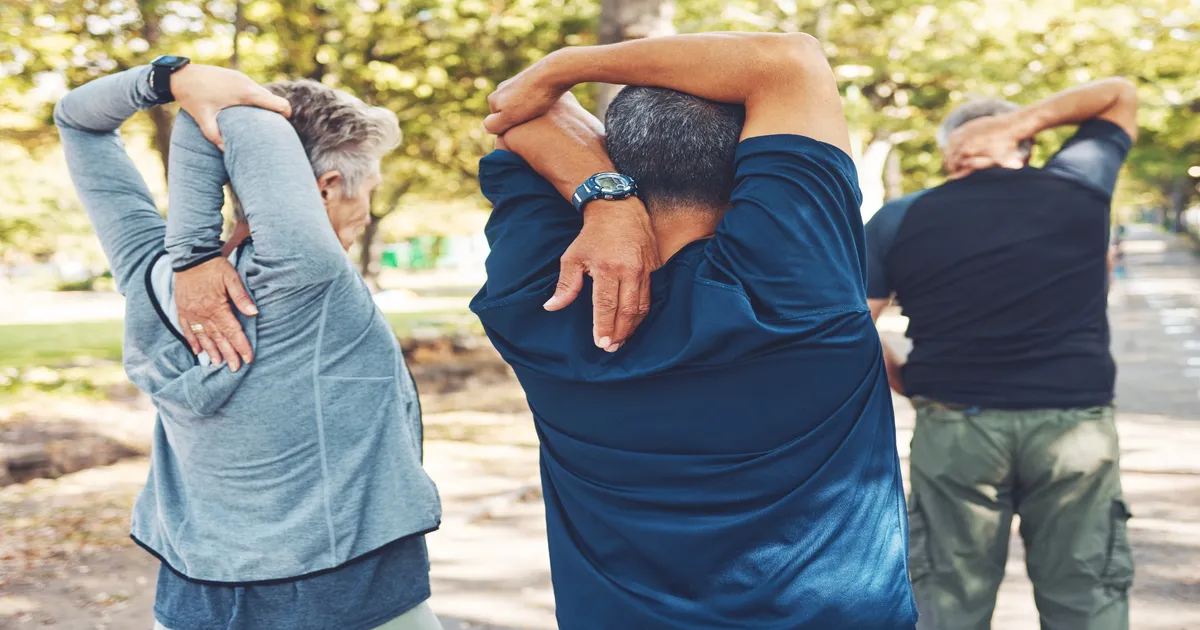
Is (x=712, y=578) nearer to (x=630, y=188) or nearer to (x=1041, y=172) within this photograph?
(x=630, y=188)

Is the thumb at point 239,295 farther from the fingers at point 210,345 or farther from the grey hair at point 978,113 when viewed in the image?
the grey hair at point 978,113

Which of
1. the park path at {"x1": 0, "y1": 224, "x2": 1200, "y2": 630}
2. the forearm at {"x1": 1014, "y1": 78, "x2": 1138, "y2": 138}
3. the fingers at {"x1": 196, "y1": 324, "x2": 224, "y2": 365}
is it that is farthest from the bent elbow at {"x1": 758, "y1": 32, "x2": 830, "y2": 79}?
the park path at {"x1": 0, "y1": 224, "x2": 1200, "y2": 630}

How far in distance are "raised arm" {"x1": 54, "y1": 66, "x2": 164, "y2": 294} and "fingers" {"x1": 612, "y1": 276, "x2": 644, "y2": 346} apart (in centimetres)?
123

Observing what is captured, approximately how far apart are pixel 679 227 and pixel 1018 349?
1988mm

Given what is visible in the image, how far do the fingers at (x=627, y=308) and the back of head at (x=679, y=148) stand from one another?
19cm

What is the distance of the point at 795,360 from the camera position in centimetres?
154

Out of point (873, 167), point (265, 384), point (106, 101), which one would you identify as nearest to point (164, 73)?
point (106, 101)

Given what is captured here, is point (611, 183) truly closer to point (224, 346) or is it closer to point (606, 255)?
point (606, 255)

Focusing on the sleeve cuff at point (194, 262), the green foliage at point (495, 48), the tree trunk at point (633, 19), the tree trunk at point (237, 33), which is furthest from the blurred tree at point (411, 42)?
the sleeve cuff at point (194, 262)

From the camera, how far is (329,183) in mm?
2236

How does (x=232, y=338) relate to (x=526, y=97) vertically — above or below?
below

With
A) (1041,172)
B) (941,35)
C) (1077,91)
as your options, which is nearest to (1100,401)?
(1041,172)

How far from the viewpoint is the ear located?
7.29ft

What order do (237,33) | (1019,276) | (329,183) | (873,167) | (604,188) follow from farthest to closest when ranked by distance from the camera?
(873,167), (237,33), (1019,276), (329,183), (604,188)
